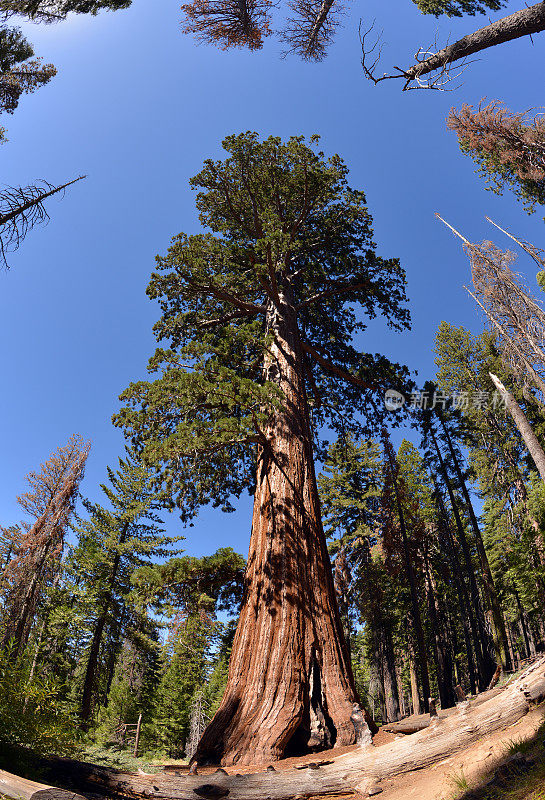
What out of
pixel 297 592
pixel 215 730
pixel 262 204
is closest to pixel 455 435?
pixel 262 204

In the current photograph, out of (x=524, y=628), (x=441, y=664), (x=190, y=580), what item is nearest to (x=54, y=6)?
(x=190, y=580)

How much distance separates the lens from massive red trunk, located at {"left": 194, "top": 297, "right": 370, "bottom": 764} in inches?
181

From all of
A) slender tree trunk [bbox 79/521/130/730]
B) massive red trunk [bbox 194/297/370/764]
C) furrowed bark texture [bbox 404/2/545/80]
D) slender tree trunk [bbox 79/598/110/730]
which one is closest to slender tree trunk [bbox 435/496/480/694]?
massive red trunk [bbox 194/297/370/764]

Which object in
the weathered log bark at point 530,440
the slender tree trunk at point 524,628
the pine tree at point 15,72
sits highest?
the pine tree at point 15,72

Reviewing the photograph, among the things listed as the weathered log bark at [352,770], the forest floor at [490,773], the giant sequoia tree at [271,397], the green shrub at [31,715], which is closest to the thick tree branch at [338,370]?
the giant sequoia tree at [271,397]

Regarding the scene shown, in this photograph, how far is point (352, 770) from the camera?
359 centimetres

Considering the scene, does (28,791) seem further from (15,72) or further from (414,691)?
(414,691)

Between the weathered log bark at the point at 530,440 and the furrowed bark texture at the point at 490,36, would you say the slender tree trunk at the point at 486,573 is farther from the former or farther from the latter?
the furrowed bark texture at the point at 490,36

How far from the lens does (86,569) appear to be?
682 inches

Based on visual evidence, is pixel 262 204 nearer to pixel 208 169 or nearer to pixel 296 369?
pixel 208 169

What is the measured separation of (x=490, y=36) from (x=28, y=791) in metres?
7.40

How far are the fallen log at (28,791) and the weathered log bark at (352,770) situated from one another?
1.19 m

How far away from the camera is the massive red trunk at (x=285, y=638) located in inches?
181

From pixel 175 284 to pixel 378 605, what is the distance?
1737 centimetres
